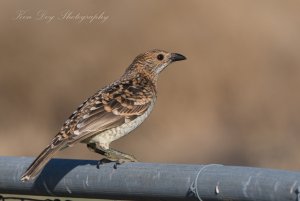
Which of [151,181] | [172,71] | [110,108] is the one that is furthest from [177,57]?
[172,71]

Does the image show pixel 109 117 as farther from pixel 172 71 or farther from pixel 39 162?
pixel 172 71

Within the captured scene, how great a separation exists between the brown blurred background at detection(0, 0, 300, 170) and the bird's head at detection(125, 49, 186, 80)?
832 centimetres

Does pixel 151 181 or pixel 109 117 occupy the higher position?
pixel 109 117

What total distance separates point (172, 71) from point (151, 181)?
13056 mm

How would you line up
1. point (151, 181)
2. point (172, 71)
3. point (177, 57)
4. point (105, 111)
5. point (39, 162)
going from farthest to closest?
point (172, 71), point (177, 57), point (105, 111), point (39, 162), point (151, 181)

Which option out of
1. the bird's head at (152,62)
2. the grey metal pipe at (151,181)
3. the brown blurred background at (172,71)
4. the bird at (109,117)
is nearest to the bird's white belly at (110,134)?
the bird at (109,117)

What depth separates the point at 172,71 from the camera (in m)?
17.4

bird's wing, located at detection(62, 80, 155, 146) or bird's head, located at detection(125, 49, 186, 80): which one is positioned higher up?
bird's head, located at detection(125, 49, 186, 80)

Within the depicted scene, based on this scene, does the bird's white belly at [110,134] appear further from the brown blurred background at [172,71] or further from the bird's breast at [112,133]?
the brown blurred background at [172,71]

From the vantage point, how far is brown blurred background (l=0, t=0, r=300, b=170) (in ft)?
56.4

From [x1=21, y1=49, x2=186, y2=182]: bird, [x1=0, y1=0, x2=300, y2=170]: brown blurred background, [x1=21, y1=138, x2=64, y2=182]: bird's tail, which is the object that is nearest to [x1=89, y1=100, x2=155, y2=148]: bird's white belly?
[x1=21, y1=49, x2=186, y2=182]: bird

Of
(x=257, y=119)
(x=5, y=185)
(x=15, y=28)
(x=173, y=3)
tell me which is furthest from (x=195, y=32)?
(x=5, y=185)

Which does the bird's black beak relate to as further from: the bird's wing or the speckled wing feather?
the bird's wing

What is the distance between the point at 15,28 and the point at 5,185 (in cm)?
1280
